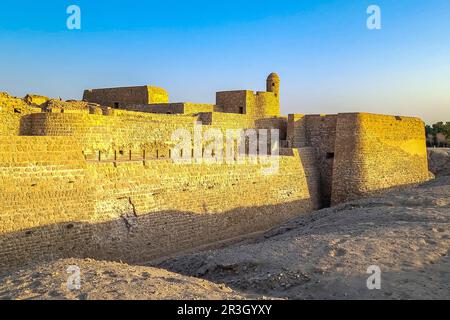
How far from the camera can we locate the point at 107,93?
24.0m

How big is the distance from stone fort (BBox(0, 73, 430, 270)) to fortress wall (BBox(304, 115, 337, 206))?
2.0 inches

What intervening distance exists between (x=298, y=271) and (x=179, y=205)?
633cm

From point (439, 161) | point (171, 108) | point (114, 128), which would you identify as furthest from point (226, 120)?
point (439, 161)

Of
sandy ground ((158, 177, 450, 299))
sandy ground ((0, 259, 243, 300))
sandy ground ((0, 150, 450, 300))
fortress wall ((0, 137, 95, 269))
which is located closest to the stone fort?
fortress wall ((0, 137, 95, 269))

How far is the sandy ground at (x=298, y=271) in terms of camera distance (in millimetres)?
6348

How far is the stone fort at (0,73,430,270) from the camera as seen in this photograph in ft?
Answer: 32.6

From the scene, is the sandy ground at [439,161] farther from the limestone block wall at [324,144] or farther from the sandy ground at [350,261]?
the sandy ground at [350,261]

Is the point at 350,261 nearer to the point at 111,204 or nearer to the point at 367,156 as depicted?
the point at 111,204

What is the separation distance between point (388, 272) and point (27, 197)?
749 cm

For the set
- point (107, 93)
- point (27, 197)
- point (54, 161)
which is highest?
point (107, 93)

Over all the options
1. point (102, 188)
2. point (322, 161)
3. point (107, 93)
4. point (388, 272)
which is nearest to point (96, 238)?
point (102, 188)

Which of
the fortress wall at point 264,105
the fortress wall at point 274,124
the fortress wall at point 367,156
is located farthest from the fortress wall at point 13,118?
the fortress wall at point 367,156
